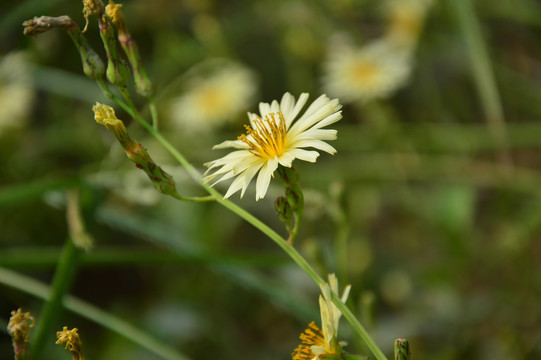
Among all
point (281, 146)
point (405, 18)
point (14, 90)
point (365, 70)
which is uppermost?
point (405, 18)

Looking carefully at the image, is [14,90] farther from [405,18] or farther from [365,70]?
[405,18]

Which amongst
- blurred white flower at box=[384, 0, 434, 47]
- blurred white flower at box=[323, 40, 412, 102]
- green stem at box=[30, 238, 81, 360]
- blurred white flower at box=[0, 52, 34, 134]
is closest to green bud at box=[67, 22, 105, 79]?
green stem at box=[30, 238, 81, 360]

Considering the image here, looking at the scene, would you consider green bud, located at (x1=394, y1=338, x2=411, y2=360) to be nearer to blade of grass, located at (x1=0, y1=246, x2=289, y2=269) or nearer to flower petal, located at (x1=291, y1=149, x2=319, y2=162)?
flower petal, located at (x1=291, y1=149, x2=319, y2=162)

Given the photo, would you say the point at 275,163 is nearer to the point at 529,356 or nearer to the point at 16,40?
the point at 529,356

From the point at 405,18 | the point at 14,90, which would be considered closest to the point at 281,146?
the point at 405,18

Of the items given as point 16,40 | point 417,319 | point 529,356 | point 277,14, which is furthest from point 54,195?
point 16,40
